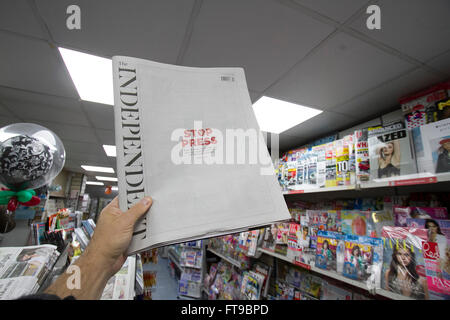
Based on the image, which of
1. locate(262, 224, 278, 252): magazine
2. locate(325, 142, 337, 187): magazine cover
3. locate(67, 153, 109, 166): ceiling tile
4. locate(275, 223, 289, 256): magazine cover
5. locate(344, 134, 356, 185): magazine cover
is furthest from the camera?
locate(67, 153, 109, 166): ceiling tile

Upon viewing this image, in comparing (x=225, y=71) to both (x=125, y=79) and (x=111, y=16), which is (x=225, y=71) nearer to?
(x=125, y=79)

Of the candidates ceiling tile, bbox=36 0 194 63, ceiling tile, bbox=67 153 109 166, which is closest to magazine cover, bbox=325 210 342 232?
ceiling tile, bbox=36 0 194 63

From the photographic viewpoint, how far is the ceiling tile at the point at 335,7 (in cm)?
96

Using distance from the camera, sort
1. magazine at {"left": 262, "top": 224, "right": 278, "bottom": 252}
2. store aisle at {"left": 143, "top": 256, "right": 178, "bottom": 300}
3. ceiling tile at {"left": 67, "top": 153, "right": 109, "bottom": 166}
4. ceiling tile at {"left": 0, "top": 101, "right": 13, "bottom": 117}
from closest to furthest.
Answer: magazine at {"left": 262, "top": 224, "right": 278, "bottom": 252} → ceiling tile at {"left": 0, "top": 101, "right": 13, "bottom": 117} → store aisle at {"left": 143, "top": 256, "right": 178, "bottom": 300} → ceiling tile at {"left": 67, "top": 153, "right": 109, "bottom": 166}

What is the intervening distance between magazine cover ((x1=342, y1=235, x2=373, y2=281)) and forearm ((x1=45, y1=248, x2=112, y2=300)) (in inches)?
57.2

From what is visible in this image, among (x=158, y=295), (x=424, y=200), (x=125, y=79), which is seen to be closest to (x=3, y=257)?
(x=125, y=79)

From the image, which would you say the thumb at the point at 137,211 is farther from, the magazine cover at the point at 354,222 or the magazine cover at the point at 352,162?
the magazine cover at the point at 354,222

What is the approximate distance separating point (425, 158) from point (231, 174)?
49.2 inches

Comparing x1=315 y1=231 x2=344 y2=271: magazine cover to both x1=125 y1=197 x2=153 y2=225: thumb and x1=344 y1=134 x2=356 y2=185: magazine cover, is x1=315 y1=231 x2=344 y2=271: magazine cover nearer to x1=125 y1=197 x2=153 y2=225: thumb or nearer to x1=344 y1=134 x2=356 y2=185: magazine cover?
x1=344 y1=134 x2=356 y2=185: magazine cover

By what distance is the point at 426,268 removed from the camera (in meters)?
1.02

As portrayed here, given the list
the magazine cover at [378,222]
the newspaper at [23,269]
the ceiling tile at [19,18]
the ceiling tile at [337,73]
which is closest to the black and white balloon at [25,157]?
the newspaper at [23,269]

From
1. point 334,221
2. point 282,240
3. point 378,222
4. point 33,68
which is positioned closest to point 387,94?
point 378,222

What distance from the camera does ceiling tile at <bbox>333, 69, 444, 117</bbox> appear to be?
1.35m

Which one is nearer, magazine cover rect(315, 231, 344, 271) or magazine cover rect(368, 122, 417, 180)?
magazine cover rect(368, 122, 417, 180)
